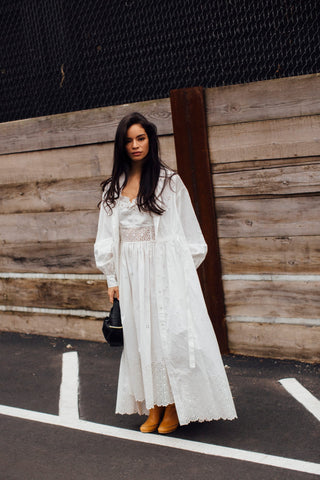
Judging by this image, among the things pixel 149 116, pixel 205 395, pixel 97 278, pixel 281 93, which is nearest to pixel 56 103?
pixel 149 116

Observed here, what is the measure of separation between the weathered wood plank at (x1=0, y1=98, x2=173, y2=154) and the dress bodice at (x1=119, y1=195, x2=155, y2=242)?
159cm

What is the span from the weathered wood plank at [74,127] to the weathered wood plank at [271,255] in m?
1.16

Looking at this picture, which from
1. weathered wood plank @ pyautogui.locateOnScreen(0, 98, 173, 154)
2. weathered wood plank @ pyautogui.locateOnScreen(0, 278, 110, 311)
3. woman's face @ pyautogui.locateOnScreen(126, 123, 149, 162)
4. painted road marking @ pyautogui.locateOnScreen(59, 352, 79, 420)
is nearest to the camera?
woman's face @ pyautogui.locateOnScreen(126, 123, 149, 162)

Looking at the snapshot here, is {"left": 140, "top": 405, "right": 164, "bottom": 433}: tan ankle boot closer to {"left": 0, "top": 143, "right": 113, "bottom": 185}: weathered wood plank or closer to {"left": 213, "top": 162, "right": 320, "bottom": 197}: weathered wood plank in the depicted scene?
{"left": 213, "top": 162, "right": 320, "bottom": 197}: weathered wood plank

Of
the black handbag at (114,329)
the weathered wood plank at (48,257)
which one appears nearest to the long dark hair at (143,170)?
the black handbag at (114,329)

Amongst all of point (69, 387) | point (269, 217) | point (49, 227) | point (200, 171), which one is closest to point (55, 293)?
point (49, 227)

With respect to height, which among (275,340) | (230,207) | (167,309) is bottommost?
(275,340)

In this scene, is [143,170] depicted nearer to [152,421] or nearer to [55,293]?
[152,421]

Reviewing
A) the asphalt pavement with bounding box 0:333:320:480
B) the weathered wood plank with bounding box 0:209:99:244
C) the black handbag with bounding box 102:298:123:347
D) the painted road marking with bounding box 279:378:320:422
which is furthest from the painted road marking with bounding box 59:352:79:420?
the painted road marking with bounding box 279:378:320:422

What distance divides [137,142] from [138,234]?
576 mm

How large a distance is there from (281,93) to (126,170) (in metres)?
1.59

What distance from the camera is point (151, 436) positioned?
3.80 metres

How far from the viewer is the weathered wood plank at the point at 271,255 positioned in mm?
4684

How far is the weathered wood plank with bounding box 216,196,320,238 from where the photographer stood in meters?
4.63
